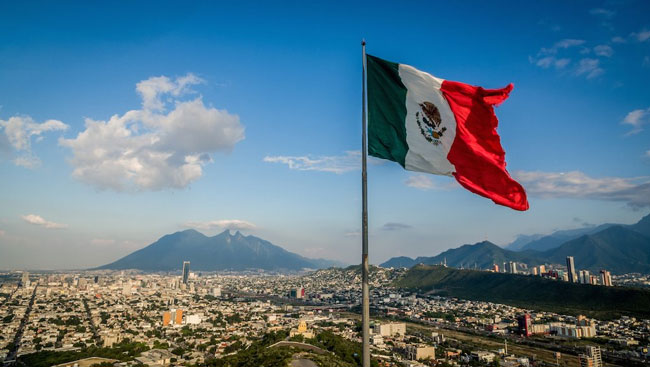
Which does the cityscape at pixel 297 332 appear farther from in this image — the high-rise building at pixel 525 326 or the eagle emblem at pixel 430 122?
the eagle emblem at pixel 430 122

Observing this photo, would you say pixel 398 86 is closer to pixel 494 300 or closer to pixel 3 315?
pixel 3 315

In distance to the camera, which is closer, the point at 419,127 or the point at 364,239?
the point at 364,239

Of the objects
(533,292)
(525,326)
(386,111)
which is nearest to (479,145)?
(386,111)

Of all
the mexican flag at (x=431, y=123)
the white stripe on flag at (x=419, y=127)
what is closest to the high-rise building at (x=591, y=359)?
the mexican flag at (x=431, y=123)

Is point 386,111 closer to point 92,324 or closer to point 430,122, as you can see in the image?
point 430,122

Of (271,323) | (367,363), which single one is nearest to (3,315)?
(271,323)

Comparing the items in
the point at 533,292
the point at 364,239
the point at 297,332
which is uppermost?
the point at 364,239
